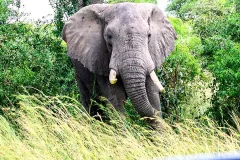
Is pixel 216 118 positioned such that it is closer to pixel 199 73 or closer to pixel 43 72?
pixel 199 73

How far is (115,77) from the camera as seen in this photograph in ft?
24.2

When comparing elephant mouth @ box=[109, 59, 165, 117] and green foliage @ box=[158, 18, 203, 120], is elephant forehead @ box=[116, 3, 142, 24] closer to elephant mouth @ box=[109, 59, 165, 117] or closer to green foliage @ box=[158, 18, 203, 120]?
elephant mouth @ box=[109, 59, 165, 117]

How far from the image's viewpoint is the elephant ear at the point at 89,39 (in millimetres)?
8133

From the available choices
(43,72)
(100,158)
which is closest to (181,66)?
(43,72)

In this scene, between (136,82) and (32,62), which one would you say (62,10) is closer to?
(32,62)

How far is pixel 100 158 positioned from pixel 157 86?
2.21m

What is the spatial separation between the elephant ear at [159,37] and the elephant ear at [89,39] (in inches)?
27.6

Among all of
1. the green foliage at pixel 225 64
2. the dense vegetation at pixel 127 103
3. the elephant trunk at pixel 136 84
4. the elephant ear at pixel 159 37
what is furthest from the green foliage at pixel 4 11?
the elephant trunk at pixel 136 84


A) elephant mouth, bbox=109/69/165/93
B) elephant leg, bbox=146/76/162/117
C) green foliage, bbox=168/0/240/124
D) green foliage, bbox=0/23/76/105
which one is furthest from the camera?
green foliage, bbox=0/23/76/105

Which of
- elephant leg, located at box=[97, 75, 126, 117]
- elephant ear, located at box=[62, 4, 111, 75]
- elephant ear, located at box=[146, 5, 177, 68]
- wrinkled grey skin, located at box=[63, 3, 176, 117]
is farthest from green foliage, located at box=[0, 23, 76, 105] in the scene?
elephant ear, located at box=[146, 5, 177, 68]

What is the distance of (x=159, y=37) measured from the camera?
8352 mm

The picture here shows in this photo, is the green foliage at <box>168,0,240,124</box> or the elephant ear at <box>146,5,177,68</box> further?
the green foliage at <box>168,0,240,124</box>

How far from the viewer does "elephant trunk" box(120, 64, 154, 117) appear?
7188mm

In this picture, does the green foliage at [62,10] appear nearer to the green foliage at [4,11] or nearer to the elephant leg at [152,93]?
the green foliage at [4,11]
